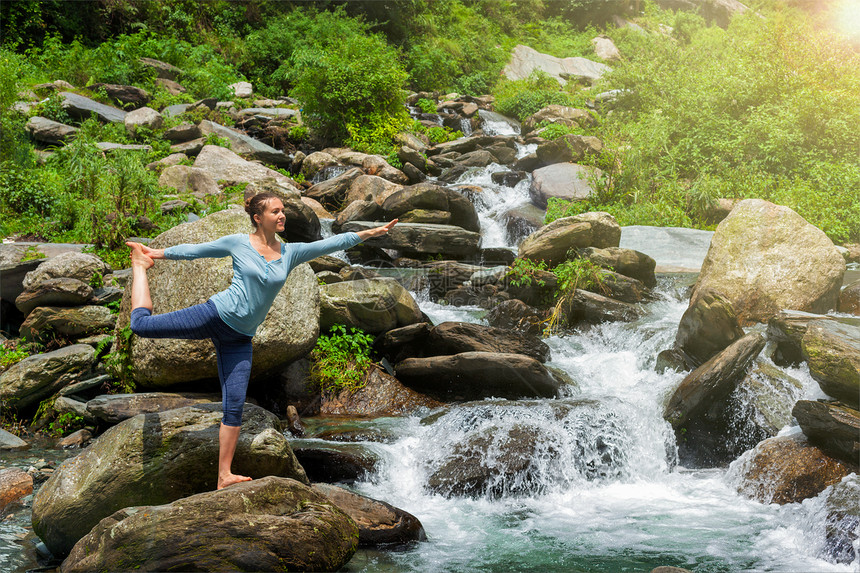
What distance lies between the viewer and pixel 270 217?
13.6 feet

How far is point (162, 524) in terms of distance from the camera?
11.9 feet

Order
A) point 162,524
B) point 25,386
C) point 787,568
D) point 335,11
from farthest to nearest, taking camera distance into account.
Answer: point 335,11 → point 25,386 → point 787,568 → point 162,524

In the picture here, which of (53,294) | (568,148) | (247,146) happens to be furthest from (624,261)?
(247,146)

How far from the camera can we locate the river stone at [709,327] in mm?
7051

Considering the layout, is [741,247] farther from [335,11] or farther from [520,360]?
[335,11]

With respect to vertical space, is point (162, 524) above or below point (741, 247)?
below

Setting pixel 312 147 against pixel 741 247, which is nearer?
pixel 741 247

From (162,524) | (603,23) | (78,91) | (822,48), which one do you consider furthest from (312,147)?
(603,23)

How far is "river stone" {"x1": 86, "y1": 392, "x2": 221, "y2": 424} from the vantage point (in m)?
6.17

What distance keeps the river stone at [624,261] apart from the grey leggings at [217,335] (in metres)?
7.61

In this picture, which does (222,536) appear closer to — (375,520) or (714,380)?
(375,520)

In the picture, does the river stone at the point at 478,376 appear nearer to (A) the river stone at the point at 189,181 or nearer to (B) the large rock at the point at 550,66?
(A) the river stone at the point at 189,181

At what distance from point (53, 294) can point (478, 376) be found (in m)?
5.56

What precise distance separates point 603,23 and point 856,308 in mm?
33894
